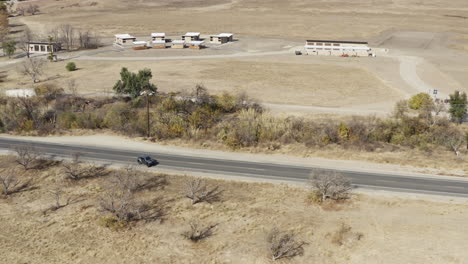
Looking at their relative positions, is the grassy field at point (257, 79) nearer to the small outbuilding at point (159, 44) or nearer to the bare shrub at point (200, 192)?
the small outbuilding at point (159, 44)

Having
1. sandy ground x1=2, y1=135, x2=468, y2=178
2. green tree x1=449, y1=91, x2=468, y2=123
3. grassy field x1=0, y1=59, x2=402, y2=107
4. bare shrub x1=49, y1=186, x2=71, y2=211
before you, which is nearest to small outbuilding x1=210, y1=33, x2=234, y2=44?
grassy field x1=0, y1=59, x2=402, y2=107

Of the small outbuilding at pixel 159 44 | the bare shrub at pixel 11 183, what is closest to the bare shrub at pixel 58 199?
the bare shrub at pixel 11 183

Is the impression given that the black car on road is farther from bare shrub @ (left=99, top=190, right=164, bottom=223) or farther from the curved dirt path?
the curved dirt path

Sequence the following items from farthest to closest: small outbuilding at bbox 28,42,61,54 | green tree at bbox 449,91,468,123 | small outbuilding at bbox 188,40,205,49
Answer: small outbuilding at bbox 188,40,205,49, small outbuilding at bbox 28,42,61,54, green tree at bbox 449,91,468,123

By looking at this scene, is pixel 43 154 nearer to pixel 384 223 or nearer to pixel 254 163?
pixel 254 163

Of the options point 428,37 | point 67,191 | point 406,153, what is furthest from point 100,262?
point 428,37

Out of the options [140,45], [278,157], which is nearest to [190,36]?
[140,45]
